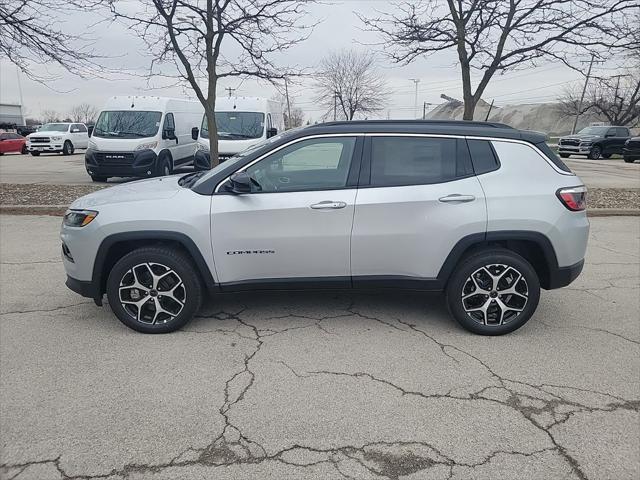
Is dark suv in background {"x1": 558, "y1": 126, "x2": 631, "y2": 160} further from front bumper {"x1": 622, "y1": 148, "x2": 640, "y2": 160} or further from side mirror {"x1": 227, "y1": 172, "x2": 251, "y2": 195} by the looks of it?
side mirror {"x1": 227, "y1": 172, "x2": 251, "y2": 195}

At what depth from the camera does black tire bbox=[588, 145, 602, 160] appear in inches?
1062

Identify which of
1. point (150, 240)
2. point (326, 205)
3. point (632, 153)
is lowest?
point (150, 240)

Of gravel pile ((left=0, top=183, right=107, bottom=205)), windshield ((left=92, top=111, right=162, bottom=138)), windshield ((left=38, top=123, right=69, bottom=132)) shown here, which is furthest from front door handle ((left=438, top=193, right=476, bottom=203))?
windshield ((left=38, top=123, right=69, bottom=132))

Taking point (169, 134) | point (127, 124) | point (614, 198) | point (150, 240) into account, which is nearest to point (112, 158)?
point (127, 124)

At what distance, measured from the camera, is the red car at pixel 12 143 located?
2886 cm

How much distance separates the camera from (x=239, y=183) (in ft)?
12.3

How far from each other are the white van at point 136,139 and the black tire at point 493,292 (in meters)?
10.5

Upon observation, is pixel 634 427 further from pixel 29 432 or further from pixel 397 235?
pixel 29 432

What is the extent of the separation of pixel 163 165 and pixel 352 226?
1169 centimetres

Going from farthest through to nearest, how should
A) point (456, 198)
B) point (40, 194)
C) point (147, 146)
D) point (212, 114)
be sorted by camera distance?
point (147, 146) < point (212, 114) < point (40, 194) < point (456, 198)

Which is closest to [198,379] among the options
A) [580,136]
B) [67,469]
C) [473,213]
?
[67,469]

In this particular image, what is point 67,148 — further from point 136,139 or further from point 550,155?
point 550,155

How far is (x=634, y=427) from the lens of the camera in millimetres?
2797

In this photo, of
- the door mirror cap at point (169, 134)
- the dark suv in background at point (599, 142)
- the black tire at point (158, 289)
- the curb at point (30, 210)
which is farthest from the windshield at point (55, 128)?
the dark suv in background at point (599, 142)
